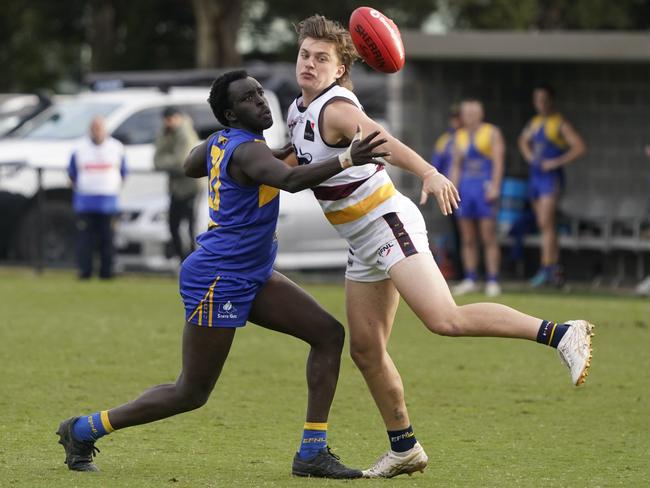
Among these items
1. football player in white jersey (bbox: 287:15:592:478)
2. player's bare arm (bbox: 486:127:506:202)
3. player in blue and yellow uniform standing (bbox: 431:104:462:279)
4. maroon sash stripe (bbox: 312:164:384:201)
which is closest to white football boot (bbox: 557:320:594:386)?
football player in white jersey (bbox: 287:15:592:478)

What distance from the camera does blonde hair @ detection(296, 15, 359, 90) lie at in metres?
6.99

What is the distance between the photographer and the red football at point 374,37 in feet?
23.2

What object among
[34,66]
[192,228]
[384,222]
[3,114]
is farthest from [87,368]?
[34,66]

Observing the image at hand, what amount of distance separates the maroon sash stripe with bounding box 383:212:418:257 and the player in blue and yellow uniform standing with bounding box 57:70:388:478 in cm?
52

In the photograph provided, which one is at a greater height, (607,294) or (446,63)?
(446,63)

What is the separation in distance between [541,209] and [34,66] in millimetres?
34358

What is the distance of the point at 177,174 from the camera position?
59.1 ft

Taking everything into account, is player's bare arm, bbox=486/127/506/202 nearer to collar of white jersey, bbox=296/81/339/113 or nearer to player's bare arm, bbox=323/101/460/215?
collar of white jersey, bbox=296/81/339/113

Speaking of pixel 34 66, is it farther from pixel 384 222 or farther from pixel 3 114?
pixel 384 222

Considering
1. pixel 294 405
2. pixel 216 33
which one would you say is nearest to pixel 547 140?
pixel 294 405

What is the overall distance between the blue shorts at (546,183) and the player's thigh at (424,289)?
11173mm

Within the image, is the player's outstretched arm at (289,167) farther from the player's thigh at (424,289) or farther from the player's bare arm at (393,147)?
the player's thigh at (424,289)

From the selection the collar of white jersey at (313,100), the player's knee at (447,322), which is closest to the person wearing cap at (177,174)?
the collar of white jersey at (313,100)

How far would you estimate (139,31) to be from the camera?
4644 centimetres
